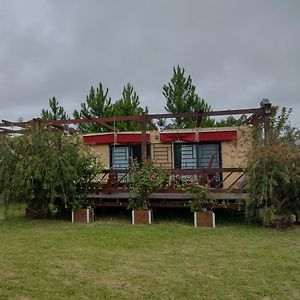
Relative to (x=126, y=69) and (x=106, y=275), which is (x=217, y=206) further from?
(x=126, y=69)

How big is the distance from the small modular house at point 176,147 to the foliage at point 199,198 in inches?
134

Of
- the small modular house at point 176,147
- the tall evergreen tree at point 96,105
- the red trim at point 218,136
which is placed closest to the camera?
the red trim at point 218,136

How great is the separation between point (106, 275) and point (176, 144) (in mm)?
8288

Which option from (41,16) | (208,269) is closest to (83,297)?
(208,269)

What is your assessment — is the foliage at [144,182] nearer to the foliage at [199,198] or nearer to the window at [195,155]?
A: the foliage at [199,198]

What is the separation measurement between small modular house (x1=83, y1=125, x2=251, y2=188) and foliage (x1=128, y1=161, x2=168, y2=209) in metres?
3.18

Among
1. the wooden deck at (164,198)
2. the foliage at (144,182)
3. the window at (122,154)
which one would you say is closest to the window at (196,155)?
the window at (122,154)

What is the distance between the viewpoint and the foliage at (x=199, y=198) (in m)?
8.07

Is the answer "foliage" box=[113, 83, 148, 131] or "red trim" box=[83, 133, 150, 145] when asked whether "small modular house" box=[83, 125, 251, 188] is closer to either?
"red trim" box=[83, 133, 150, 145]

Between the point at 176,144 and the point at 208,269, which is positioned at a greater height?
the point at 176,144

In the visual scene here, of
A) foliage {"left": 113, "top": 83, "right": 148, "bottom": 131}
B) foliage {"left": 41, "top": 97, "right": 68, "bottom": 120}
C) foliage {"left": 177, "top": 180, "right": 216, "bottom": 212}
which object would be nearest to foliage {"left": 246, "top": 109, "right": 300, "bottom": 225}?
foliage {"left": 177, "top": 180, "right": 216, "bottom": 212}

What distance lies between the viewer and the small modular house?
11.5 metres

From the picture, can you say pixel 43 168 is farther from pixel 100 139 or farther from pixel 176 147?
pixel 176 147

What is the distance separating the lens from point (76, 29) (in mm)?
12266
